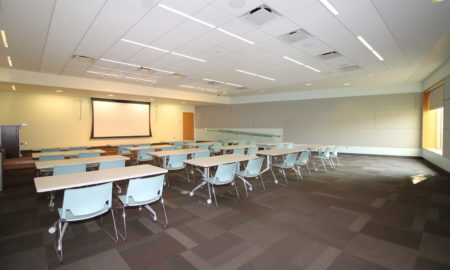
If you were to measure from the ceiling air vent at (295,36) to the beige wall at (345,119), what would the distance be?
7.80 m

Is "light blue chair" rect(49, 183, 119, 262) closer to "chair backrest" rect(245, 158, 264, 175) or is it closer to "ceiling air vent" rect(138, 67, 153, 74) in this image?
"chair backrest" rect(245, 158, 264, 175)

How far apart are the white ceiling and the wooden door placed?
27.9 feet

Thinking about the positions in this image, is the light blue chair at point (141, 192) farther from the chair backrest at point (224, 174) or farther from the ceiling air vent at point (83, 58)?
the ceiling air vent at point (83, 58)

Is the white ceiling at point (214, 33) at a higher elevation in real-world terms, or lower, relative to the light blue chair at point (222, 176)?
higher

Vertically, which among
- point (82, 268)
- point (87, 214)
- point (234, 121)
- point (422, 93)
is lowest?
point (82, 268)

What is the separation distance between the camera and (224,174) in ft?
13.4

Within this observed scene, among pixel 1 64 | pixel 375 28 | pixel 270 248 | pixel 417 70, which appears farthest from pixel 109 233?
A: pixel 417 70

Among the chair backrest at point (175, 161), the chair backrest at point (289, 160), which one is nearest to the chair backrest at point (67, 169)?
the chair backrest at point (175, 161)

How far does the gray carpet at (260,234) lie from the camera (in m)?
2.41

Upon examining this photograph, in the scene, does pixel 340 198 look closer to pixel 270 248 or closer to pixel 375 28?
pixel 270 248

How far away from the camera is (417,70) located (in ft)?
24.5

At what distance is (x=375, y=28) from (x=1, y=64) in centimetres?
1000

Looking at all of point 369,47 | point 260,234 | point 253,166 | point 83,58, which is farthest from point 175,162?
point 369,47

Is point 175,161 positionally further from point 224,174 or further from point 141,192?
point 141,192
